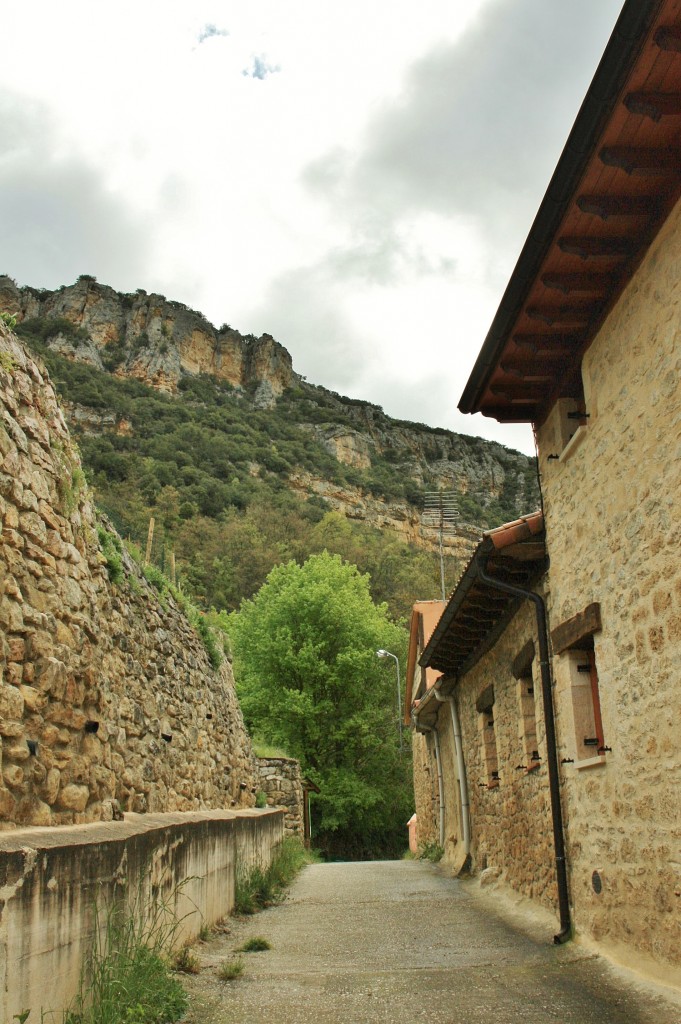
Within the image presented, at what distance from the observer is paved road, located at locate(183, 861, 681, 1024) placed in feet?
15.0

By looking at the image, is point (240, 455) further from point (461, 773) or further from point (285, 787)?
point (461, 773)

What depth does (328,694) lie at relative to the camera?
28625mm

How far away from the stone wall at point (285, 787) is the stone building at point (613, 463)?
12.2 m

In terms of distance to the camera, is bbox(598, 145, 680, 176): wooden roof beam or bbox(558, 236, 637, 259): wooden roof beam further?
bbox(558, 236, 637, 259): wooden roof beam

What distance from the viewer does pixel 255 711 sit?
28.2 m

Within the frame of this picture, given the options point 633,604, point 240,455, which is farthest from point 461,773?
point 240,455

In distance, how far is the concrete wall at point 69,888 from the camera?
3246 millimetres

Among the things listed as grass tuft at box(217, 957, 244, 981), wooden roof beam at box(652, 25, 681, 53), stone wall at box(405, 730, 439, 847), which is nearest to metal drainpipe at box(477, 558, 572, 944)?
grass tuft at box(217, 957, 244, 981)

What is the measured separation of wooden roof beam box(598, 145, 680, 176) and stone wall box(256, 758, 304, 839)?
656 inches

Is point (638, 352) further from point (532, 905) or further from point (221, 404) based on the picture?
point (221, 404)

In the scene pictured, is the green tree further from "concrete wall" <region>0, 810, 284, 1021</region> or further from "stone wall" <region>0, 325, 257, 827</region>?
"concrete wall" <region>0, 810, 284, 1021</region>

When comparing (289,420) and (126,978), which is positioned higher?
(289,420)

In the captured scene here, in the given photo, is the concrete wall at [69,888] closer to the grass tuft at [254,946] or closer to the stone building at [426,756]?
the grass tuft at [254,946]

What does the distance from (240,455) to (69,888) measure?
70.6 m
